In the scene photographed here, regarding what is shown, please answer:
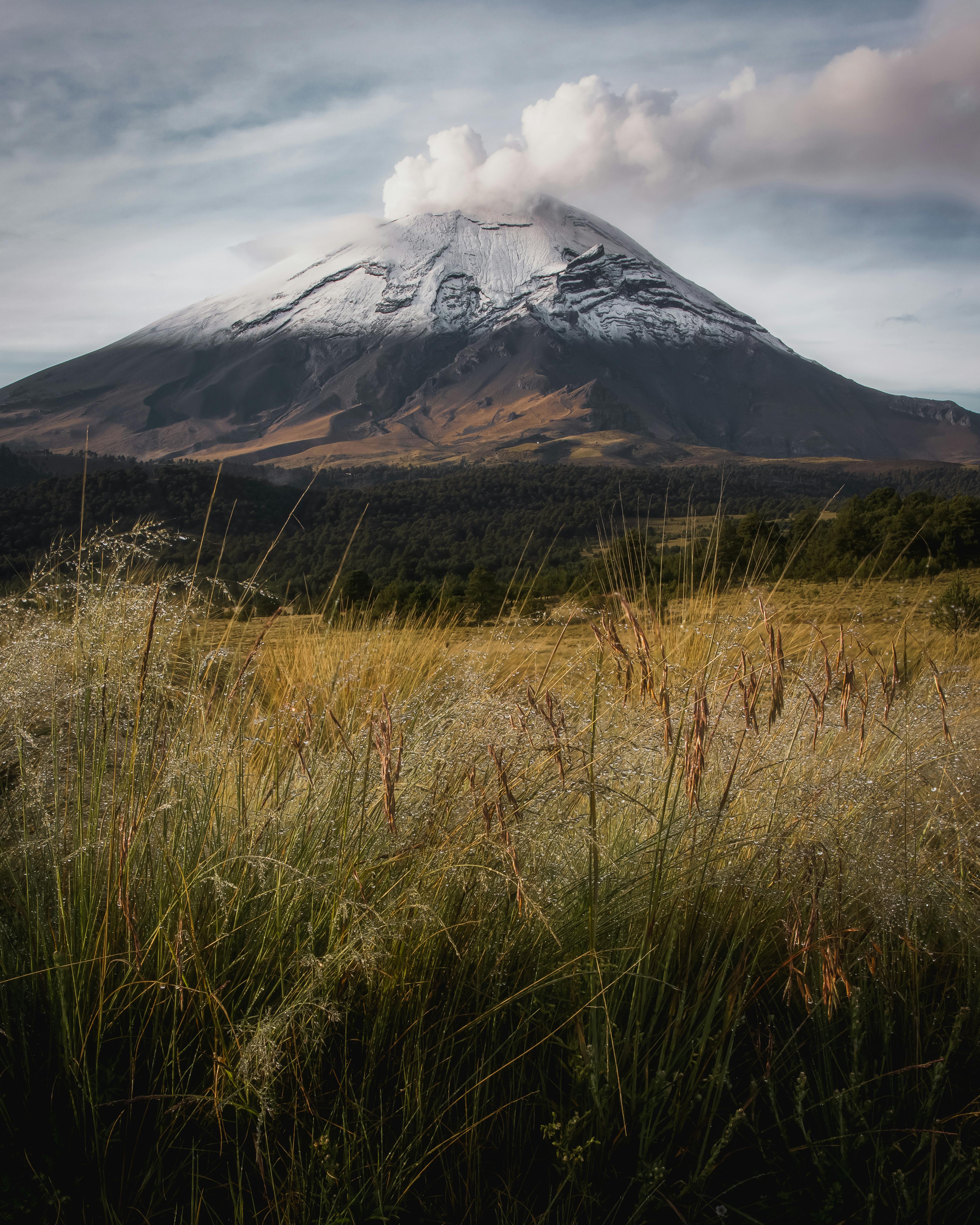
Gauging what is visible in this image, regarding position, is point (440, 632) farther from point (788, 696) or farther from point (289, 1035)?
point (289, 1035)

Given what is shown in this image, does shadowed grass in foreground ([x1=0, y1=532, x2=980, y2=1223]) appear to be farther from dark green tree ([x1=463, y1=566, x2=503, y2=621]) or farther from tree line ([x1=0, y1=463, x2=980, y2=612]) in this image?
dark green tree ([x1=463, y1=566, x2=503, y2=621])

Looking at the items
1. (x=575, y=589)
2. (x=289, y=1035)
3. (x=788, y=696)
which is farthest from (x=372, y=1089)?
(x=575, y=589)

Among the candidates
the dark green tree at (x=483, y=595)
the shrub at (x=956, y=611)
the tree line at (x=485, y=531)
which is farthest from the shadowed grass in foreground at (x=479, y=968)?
the dark green tree at (x=483, y=595)

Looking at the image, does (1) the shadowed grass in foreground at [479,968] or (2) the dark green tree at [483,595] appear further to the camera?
(2) the dark green tree at [483,595]

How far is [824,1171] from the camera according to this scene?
4.13 ft

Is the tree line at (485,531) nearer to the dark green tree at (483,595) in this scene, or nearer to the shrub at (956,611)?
the dark green tree at (483,595)

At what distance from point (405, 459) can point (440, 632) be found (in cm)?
14576

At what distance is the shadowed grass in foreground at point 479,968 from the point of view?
1.21m

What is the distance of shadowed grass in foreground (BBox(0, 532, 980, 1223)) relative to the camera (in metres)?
1.21

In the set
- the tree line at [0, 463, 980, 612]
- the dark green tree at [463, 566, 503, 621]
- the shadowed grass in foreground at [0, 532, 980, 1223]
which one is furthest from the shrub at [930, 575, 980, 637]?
the shadowed grass in foreground at [0, 532, 980, 1223]

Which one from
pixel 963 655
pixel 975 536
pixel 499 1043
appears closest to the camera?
pixel 499 1043

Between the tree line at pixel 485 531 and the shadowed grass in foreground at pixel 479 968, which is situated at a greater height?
the tree line at pixel 485 531

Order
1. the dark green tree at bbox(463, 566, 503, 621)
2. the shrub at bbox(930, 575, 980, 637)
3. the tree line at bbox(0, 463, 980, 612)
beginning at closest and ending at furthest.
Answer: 1. the tree line at bbox(0, 463, 980, 612)
2. the shrub at bbox(930, 575, 980, 637)
3. the dark green tree at bbox(463, 566, 503, 621)

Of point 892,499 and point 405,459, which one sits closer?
point 892,499
